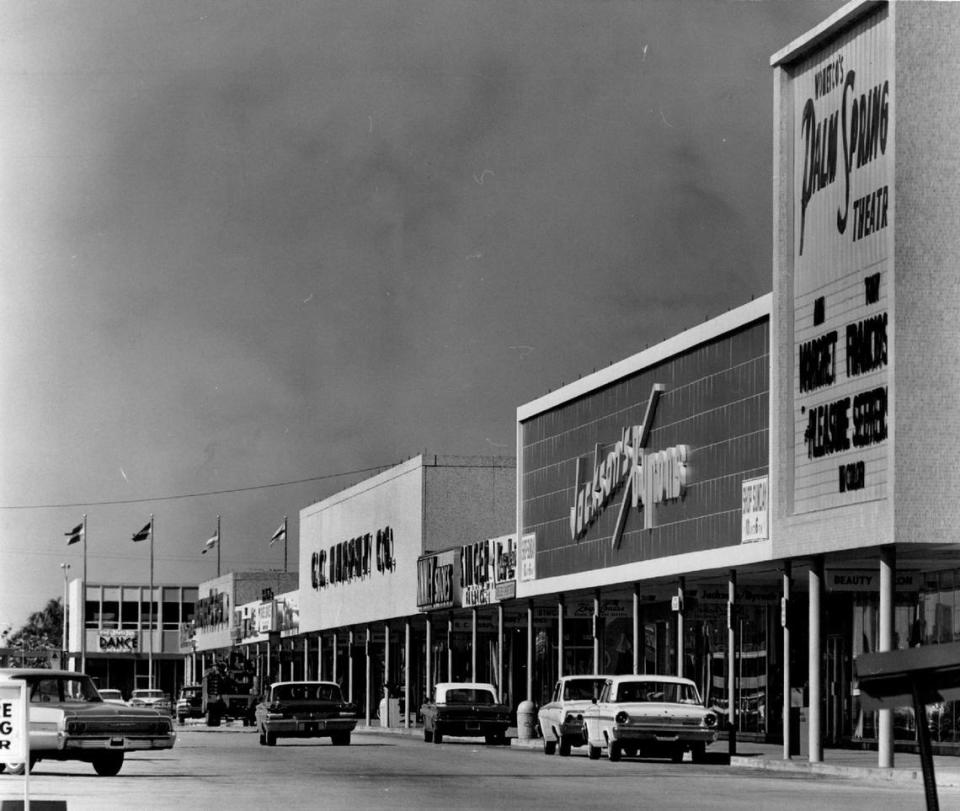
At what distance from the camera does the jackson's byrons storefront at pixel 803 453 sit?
36250mm

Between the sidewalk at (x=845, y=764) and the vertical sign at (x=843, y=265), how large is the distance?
491cm

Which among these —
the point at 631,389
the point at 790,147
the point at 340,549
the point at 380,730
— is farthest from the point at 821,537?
the point at 340,549

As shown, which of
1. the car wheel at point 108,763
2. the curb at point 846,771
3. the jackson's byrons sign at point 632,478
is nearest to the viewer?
the car wheel at point 108,763

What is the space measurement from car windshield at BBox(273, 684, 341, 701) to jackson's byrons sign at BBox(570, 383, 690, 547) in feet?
27.6

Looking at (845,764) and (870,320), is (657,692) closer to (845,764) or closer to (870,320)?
(845,764)

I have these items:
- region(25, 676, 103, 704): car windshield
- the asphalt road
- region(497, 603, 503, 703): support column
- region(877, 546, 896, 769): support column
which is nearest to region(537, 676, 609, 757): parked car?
the asphalt road

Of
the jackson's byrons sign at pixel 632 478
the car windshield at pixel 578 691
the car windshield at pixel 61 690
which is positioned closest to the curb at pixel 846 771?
the car windshield at pixel 578 691

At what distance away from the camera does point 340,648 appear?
96.9m

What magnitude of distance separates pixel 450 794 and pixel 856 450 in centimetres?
1493

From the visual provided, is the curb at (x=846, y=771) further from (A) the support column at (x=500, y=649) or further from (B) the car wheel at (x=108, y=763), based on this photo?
(A) the support column at (x=500, y=649)

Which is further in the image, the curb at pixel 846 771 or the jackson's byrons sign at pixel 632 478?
the jackson's byrons sign at pixel 632 478

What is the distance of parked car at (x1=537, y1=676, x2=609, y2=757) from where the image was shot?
4041 centimetres

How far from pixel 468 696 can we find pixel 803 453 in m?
12.4

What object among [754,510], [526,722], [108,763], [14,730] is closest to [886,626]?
[754,510]
